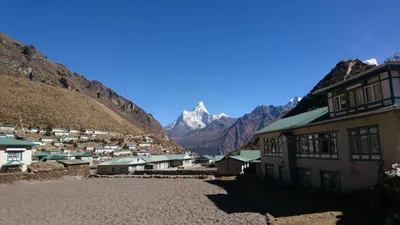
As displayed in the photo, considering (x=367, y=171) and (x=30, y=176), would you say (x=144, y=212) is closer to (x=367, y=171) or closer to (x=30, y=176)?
(x=367, y=171)

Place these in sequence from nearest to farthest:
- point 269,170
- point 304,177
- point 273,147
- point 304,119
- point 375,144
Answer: point 375,144 → point 304,177 → point 304,119 → point 273,147 → point 269,170

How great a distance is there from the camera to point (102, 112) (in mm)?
149125

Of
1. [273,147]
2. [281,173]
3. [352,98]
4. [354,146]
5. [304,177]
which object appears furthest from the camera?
[273,147]

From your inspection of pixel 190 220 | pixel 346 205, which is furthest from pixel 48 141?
pixel 346 205

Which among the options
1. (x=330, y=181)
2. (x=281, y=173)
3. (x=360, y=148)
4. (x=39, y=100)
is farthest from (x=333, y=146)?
(x=39, y=100)

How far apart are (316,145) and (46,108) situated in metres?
118

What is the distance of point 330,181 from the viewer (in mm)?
22547

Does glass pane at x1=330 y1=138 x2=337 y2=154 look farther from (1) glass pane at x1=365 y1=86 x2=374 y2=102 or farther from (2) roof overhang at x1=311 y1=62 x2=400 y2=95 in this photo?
(1) glass pane at x1=365 y1=86 x2=374 y2=102

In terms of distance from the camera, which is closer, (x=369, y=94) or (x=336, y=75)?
(x=369, y=94)

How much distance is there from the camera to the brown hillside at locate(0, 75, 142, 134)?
10462 cm

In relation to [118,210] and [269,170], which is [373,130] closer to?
[269,170]

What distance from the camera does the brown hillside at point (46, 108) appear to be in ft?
343

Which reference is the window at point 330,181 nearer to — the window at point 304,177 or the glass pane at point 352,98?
the window at point 304,177

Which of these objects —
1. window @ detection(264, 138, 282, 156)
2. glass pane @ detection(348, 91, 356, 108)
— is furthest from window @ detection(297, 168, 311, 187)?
glass pane @ detection(348, 91, 356, 108)
